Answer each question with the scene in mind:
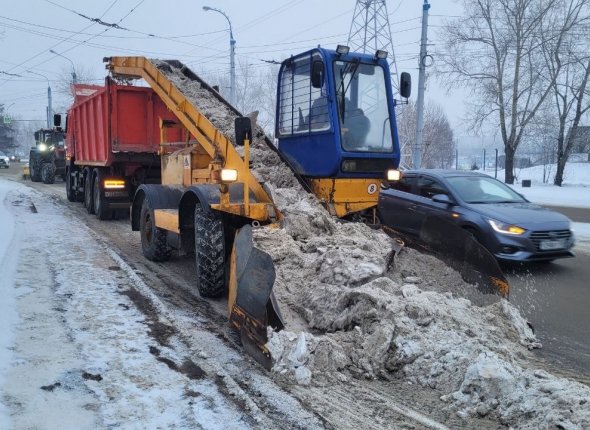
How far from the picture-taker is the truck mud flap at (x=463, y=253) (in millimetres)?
5164

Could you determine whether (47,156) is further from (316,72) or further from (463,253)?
(463,253)

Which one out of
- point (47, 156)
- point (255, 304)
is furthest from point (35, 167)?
point (255, 304)

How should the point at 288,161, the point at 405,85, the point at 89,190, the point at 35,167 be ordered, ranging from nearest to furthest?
the point at 288,161, the point at 405,85, the point at 89,190, the point at 35,167

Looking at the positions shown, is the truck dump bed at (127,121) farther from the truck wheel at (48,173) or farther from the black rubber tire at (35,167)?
the black rubber tire at (35,167)

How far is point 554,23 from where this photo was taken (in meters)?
30.1

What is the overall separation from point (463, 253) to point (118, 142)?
8.52 metres

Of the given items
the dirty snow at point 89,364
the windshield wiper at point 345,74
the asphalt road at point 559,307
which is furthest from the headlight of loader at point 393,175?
the dirty snow at point 89,364

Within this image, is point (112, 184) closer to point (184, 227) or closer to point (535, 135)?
point (184, 227)

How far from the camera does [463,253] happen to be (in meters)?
5.45

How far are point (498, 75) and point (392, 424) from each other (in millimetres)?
31625

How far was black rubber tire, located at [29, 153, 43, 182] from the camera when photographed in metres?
26.1

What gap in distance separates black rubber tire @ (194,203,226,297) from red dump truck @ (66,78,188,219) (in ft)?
16.3

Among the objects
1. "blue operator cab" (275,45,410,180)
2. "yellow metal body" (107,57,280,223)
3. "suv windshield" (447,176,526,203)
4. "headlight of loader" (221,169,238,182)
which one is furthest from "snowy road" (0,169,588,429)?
"suv windshield" (447,176,526,203)

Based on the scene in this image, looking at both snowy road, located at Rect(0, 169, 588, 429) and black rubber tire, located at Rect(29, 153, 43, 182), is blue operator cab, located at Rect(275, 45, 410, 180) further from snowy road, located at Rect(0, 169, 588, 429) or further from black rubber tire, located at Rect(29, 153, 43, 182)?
black rubber tire, located at Rect(29, 153, 43, 182)
